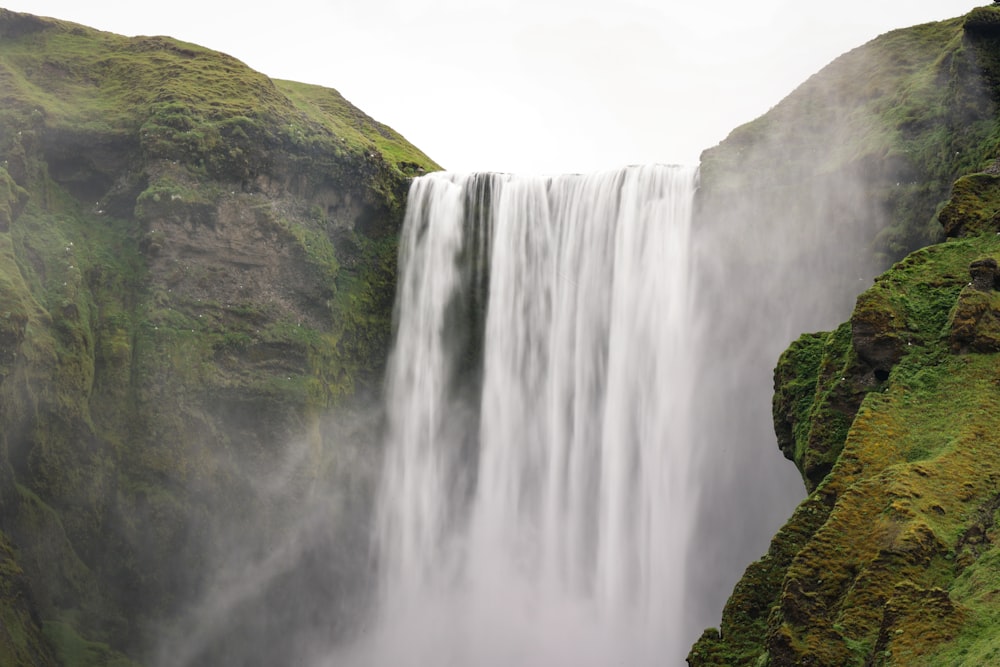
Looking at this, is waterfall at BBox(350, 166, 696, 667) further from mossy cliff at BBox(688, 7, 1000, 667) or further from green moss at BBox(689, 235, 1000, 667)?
green moss at BBox(689, 235, 1000, 667)

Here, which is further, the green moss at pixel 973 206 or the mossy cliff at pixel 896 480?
the green moss at pixel 973 206

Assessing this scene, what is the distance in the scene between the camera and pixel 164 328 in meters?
29.1

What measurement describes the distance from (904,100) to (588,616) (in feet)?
54.0

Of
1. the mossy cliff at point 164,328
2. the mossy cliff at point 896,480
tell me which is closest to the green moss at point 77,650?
the mossy cliff at point 164,328

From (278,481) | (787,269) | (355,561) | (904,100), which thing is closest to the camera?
(904,100)

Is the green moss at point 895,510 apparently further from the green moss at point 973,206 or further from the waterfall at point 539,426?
the waterfall at point 539,426

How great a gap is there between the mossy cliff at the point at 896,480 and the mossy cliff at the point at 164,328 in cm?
1810

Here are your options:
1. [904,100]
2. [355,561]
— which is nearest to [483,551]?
[355,561]

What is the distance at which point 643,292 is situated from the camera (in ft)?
98.6

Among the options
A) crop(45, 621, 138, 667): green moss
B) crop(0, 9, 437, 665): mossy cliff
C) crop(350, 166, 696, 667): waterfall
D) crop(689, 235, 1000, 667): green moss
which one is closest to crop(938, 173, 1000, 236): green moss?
crop(689, 235, 1000, 667): green moss

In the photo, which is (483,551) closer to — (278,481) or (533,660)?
(533,660)

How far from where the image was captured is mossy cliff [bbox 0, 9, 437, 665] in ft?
87.1

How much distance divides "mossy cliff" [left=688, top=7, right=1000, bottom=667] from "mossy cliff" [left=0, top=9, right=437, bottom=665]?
18095 mm

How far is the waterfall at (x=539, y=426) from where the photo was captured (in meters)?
28.3
